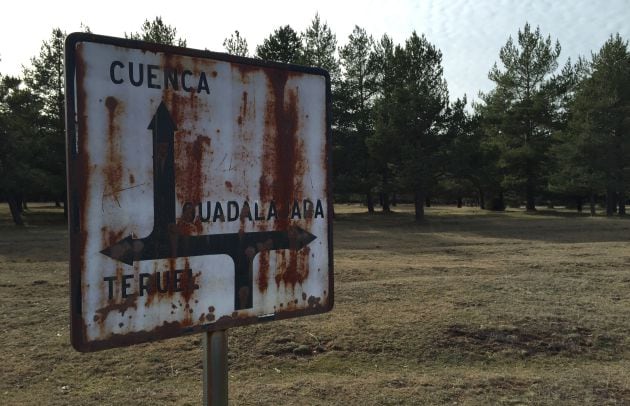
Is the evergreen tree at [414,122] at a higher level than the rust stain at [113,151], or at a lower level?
higher

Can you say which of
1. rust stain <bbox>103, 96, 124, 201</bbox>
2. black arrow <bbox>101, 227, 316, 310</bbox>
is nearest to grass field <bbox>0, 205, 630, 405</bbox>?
black arrow <bbox>101, 227, 316, 310</bbox>

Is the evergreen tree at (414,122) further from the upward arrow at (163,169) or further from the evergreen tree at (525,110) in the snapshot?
the upward arrow at (163,169)

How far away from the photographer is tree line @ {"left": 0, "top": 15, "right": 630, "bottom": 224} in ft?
82.9

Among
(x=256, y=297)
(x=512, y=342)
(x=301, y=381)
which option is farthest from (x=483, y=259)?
(x=256, y=297)

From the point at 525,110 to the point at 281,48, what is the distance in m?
17.5

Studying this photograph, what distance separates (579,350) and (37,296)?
712 cm

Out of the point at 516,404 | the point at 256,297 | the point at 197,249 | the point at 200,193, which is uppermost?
the point at 200,193

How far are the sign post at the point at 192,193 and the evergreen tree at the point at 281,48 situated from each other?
98.4 ft

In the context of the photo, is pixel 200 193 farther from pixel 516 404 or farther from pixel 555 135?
pixel 555 135

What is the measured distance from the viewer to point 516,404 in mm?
3713

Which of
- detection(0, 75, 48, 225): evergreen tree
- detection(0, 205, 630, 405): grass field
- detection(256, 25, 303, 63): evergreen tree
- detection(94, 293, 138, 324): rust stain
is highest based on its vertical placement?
detection(256, 25, 303, 63): evergreen tree

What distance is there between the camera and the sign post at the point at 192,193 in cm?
132

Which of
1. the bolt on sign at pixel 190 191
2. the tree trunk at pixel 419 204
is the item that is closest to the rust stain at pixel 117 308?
the bolt on sign at pixel 190 191

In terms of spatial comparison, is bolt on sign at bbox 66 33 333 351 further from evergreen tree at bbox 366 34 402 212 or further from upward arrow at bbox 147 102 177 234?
evergreen tree at bbox 366 34 402 212
